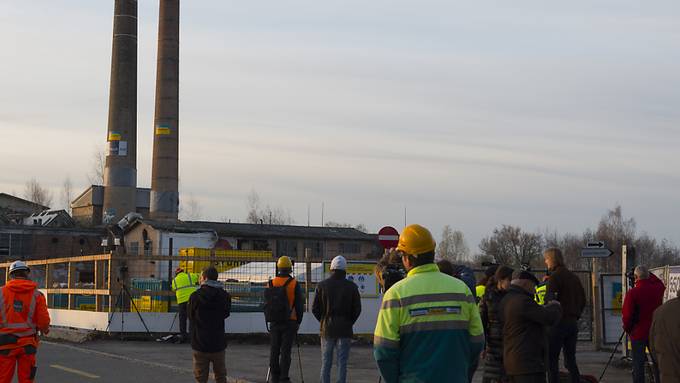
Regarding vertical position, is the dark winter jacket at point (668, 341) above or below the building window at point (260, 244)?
below

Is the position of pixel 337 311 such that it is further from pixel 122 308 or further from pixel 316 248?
pixel 316 248

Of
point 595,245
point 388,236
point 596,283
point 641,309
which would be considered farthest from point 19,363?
point 596,283

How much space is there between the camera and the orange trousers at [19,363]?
1059 centimetres

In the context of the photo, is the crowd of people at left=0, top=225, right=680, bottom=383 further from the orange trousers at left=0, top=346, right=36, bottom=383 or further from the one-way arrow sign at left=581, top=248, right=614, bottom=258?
the one-way arrow sign at left=581, top=248, right=614, bottom=258

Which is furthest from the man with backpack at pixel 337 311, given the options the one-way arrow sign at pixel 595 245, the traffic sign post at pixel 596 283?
the one-way arrow sign at pixel 595 245

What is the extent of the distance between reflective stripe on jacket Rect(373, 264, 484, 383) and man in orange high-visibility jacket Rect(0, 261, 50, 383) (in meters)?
5.96

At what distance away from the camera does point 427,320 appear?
5.90 m

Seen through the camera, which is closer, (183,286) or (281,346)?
(281,346)

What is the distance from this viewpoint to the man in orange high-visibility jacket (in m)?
10.6

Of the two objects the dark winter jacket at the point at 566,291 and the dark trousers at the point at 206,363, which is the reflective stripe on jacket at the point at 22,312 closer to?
the dark trousers at the point at 206,363

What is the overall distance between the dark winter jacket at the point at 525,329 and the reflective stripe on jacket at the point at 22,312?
5045 mm

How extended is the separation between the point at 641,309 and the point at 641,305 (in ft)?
0.17

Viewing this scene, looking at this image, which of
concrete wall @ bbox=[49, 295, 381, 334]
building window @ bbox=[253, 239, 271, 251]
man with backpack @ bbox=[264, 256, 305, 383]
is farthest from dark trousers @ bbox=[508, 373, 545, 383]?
building window @ bbox=[253, 239, 271, 251]

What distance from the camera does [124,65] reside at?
67.9 metres
